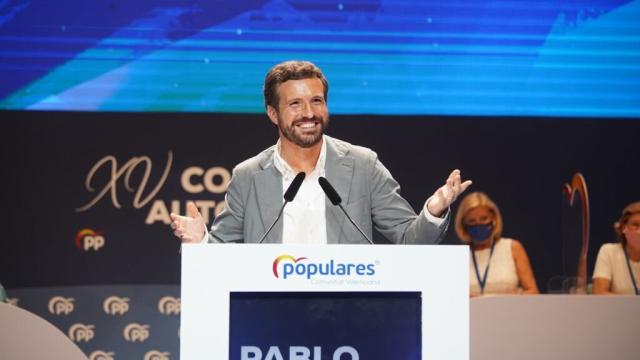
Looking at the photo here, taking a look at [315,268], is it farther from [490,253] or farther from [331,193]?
Result: [490,253]

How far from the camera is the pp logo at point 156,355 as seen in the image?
19.1 feet

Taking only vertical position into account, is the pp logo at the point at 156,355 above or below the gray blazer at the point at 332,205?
below

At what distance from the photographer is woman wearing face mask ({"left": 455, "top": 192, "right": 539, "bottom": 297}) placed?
552 centimetres

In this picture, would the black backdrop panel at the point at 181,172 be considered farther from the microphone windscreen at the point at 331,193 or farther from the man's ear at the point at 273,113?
the microphone windscreen at the point at 331,193

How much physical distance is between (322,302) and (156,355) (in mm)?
3705

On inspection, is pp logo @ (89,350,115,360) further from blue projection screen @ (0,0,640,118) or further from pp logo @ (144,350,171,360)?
blue projection screen @ (0,0,640,118)

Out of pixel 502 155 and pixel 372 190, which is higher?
pixel 502 155

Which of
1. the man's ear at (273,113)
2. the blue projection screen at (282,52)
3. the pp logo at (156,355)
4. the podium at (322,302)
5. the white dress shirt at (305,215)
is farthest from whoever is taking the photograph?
the pp logo at (156,355)

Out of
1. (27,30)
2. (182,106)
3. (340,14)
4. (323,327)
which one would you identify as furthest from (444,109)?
(323,327)

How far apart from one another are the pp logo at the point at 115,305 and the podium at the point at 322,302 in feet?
11.8

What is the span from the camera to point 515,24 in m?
5.76

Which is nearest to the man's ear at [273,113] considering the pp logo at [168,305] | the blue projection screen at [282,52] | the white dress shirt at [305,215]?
the white dress shirt at [305,215]

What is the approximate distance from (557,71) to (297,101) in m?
3.02

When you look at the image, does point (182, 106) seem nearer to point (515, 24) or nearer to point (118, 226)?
point (118, 226)
